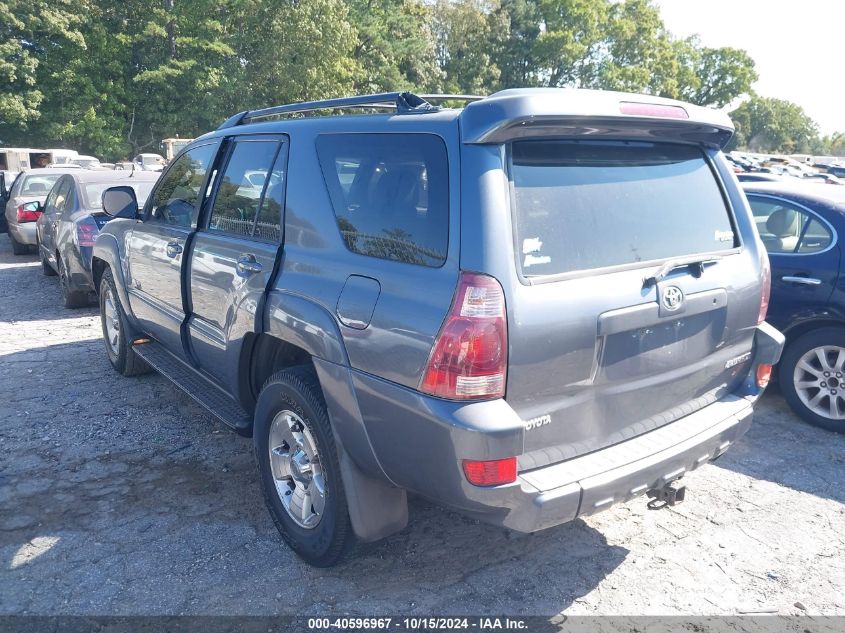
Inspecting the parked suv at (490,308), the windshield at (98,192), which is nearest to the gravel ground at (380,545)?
the parked suv at (490,308)

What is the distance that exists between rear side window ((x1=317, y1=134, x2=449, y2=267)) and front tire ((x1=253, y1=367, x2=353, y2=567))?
0.71 metres

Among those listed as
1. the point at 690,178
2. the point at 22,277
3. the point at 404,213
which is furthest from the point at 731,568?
the point at 22,277

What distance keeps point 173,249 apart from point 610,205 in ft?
9.11

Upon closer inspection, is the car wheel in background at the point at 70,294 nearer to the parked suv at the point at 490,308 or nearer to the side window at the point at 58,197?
the side window at the point at 58,197

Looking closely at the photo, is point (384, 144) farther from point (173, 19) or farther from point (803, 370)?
point (173, 19)

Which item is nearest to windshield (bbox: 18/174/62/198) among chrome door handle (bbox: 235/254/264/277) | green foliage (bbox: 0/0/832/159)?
chrome door handle (bbox: 235/254/264/277)

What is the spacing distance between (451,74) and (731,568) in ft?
176

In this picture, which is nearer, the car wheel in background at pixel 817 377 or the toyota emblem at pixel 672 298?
the toyota emblem at pixel 672 298

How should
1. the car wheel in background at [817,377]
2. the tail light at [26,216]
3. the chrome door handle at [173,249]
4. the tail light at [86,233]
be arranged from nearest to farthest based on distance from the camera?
the chrome door handle at [173,249] < the car wheel in background at [817,377] < the tail light at [86,233] < the tail light at [26,216]

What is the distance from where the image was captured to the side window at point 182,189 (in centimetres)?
422

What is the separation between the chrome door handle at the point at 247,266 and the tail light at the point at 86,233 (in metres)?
4.89

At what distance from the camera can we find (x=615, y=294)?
2.59 meters

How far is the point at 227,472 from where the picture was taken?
415 cm

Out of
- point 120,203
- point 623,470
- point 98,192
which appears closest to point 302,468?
point 623,470
